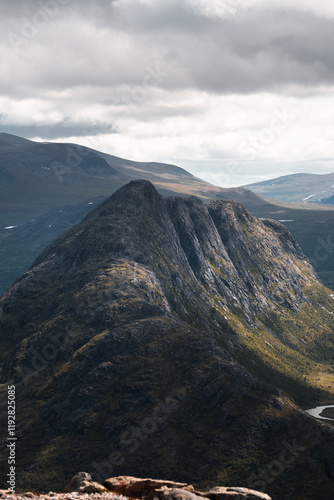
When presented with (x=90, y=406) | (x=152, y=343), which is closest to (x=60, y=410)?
(x=90, y=406)

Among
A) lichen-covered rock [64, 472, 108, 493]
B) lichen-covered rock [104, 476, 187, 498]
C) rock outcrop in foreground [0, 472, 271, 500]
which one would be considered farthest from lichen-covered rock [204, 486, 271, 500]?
lichen-covered rock [64, 472, 108, 493]

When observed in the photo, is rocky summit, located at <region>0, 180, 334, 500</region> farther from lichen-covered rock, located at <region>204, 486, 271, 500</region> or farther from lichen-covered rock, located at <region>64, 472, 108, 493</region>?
lichen-covered rock, located at <region>204, 486, 271, 500</region>

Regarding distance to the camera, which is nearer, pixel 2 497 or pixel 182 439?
pixel 2 497

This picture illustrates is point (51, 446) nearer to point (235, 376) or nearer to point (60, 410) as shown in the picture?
point (60, 410)

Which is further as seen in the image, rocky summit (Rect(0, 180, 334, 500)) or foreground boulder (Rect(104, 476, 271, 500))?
rocky summit (Rect(0, 180, 334, 500))

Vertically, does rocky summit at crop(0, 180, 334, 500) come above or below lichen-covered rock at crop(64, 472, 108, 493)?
below

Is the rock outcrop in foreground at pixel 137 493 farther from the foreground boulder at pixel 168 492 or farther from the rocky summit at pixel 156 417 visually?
the rocky summit at pixel 156 417

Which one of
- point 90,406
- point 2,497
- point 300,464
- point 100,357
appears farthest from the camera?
point 100,357

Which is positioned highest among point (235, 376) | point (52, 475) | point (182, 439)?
point (235, 376)
